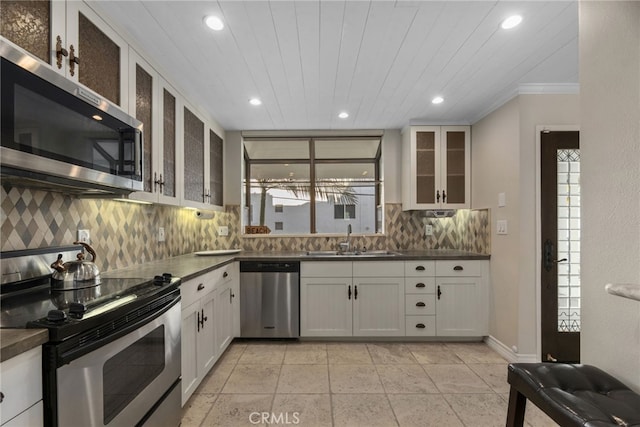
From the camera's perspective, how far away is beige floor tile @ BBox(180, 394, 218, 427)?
1993mm

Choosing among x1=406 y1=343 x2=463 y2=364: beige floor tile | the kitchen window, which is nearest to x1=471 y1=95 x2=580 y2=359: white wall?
x1=406 y1=343 x2=463 y2=364: beige floor tile

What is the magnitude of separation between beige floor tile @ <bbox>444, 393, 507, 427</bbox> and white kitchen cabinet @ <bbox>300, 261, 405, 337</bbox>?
1069mm

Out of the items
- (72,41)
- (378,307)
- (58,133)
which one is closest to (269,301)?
(378,307)

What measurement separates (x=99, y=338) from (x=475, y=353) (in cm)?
310

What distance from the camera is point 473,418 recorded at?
2.02 meters

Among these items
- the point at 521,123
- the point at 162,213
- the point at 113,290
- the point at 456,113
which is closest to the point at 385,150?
the point at 456,113

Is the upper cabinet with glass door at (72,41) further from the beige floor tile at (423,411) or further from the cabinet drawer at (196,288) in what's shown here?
the beige floor tile at (423,411)

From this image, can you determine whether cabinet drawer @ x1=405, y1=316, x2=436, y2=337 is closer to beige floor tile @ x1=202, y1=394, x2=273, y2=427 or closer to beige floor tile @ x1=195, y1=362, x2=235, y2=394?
beige floor tile @ x1=202, y1=394, x2=273, y2=427

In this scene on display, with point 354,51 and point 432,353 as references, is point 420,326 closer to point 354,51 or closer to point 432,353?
point 432,353

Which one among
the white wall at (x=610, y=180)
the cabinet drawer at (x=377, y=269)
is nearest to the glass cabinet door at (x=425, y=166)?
the cabinet drawer at (x=377, y=269)

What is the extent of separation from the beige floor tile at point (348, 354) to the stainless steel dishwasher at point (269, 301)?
0.43 m

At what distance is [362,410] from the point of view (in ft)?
6.91

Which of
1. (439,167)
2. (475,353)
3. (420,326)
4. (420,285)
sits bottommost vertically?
(475,353)

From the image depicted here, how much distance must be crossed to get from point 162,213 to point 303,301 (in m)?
1.63
